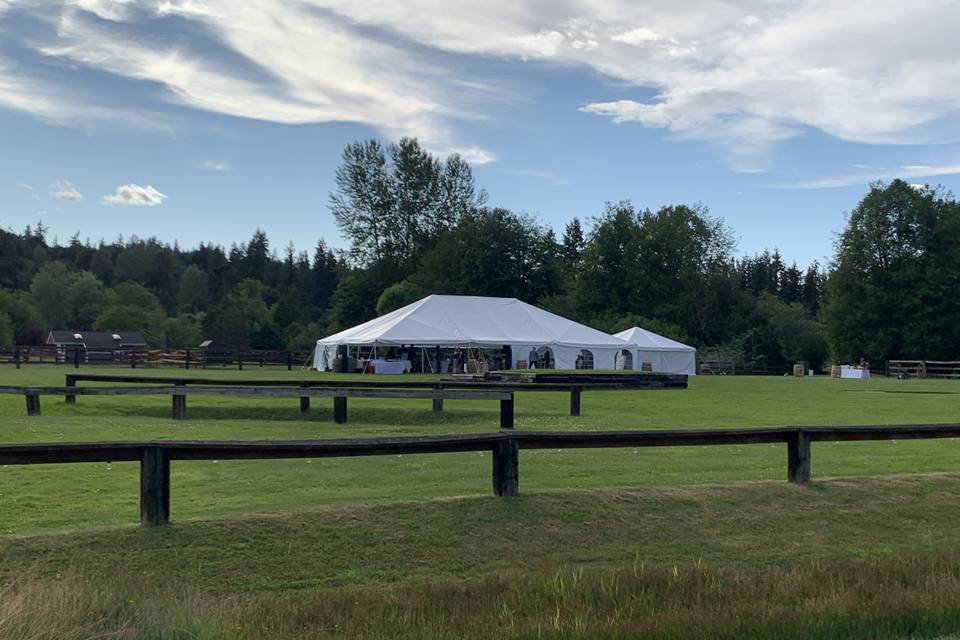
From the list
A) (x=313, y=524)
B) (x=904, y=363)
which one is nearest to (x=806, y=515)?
(x=313, y=524)

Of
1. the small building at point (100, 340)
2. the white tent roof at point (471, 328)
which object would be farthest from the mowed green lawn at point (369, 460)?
the small building at point (100, 340)

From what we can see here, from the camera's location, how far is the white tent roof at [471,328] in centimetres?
5344

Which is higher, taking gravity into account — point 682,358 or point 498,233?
point 498,233

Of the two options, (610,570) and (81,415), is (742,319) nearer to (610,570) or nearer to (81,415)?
(81,415)

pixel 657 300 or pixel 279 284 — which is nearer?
pixel 657 300

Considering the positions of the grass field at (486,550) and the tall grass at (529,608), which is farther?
the grass field at (486,550)

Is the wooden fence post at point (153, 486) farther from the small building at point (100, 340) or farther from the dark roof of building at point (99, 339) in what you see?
the dark roof of building at point (99, 339)

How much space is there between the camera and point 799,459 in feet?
35.4

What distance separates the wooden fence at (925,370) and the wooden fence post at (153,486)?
62436 millimetres

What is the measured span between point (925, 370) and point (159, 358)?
171ft

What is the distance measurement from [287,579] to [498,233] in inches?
2892

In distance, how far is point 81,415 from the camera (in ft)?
71.1

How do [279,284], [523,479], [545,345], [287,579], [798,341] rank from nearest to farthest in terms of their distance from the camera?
[287,579], [523,479], [545,345], [798,341], [279,284]

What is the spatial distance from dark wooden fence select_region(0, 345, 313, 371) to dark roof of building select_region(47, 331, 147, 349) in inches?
1593
